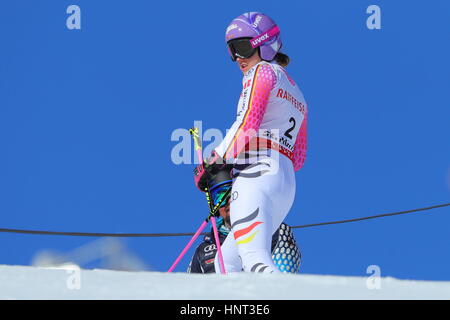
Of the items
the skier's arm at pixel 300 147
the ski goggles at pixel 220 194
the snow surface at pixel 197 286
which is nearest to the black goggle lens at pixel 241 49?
the skier's arm at pixel 300 147

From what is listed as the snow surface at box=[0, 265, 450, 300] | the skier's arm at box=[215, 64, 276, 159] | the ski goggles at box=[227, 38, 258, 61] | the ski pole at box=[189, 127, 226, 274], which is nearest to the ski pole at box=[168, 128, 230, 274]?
the ski pole at box=[189, 127, 226, 274]

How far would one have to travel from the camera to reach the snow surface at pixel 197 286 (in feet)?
9.18

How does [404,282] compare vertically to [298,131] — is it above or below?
below

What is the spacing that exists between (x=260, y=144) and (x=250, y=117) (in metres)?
0.23

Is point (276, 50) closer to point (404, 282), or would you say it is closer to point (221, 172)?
point (221, 172)

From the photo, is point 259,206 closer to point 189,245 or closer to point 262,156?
point 262,156

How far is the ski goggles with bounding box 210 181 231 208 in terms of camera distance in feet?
17.4

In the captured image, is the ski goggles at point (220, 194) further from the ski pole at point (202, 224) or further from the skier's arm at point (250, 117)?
the skier's arm at point (250, 117)

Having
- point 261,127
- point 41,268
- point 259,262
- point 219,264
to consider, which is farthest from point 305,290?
point 219,264

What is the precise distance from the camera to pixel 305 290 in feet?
9.69

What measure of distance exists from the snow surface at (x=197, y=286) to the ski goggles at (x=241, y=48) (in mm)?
2198

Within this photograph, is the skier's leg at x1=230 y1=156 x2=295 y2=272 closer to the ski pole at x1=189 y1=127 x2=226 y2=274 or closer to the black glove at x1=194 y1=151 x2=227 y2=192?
the black glove at x1=194 y1=151 x2=227 y2=192
